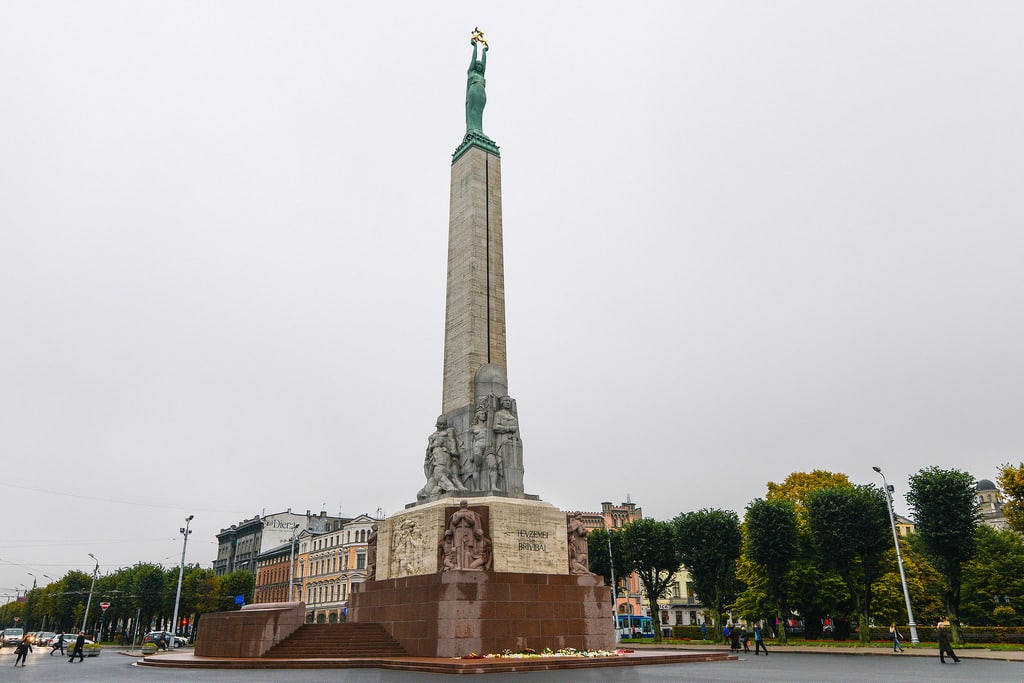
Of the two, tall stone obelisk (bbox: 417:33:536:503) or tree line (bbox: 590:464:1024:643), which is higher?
tall stone obelisk (bbox: 417:33:536:503)

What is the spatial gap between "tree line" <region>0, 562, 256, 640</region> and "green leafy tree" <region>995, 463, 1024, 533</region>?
67.4 metres

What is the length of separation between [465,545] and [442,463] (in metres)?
3.73

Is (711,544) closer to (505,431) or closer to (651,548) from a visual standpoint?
(651,548)

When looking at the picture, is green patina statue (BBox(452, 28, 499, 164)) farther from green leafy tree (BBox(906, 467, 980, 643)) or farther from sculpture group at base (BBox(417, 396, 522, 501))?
green leafy tree (BBox(906, 467, 980, 643))

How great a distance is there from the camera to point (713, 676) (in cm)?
1564

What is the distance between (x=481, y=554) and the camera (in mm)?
20078

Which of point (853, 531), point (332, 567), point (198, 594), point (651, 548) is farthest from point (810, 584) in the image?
point (198, 594)

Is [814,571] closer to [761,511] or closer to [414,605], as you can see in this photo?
[761,511]

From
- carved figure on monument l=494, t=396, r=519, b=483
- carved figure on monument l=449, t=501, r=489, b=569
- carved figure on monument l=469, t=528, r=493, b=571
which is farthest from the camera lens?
carved figure on monument l=494, t=396, r=519, b=483

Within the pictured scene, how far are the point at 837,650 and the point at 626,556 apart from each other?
21210 millimetres

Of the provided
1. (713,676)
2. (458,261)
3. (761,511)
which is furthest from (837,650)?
(458,261)

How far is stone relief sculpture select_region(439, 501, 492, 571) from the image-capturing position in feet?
64.8

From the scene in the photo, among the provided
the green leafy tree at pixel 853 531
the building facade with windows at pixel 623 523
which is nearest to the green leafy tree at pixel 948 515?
the green leafy tree at pixel 853 531

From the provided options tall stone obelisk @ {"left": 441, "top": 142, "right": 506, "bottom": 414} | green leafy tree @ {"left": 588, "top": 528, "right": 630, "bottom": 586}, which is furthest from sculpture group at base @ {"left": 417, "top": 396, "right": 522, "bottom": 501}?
green leafy tree @ {"left": 588, "top": 528, "right": 630, "bottom": 586}
